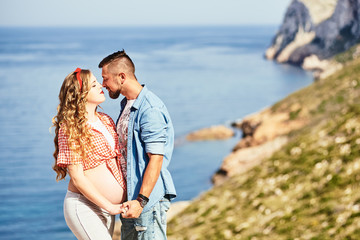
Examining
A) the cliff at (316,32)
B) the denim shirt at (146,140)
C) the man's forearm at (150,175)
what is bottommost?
the man's forearm at (150,175)

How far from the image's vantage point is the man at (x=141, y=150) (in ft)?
14.9

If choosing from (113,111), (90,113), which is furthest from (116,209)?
(113,111)

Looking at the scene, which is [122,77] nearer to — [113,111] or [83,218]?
[83,218]

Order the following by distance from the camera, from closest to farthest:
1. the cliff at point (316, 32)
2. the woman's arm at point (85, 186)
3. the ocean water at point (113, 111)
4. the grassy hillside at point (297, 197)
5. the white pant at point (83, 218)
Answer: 1. the woman's arm at point (85, 186)
2. the white pant at point (83, 218)
3. the grassy hillside at point (297, 197)
4. the ocean water at point (113, 111)
5. the cliff at point (316, 32)

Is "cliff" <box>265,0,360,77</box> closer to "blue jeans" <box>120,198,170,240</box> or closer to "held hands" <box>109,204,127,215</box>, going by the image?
"blue jeans" <box>120,198,170,240</box>

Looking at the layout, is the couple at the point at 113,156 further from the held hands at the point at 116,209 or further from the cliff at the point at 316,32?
the cliff at the point at 316,32

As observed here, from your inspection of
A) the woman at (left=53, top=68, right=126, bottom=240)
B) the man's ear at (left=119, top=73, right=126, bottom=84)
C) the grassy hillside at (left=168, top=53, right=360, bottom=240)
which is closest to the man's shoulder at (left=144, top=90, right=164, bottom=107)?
the man's ear at (left=119, top=73, right=126, bottom=84)

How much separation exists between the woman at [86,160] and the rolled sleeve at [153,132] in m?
0.43

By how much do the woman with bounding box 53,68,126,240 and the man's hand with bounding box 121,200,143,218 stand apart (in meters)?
0.07

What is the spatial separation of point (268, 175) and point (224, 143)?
30.7 meters

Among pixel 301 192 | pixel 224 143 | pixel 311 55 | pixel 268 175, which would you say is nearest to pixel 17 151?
pixel 224 143

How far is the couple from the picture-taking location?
4.54m

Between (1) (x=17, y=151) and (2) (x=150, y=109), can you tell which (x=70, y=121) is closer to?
(2) (x=150, y=109)

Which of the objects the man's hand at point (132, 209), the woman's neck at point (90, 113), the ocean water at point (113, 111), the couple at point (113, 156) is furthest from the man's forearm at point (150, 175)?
the ocean water at point (113, 111)
